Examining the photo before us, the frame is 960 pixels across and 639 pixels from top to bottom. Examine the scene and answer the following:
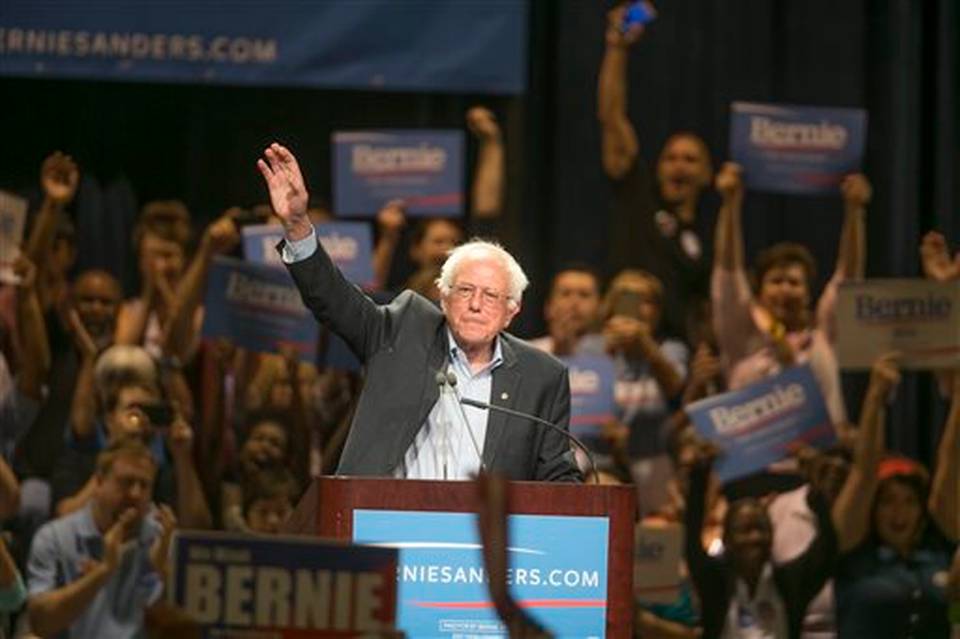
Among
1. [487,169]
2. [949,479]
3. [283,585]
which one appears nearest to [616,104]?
[487,169]

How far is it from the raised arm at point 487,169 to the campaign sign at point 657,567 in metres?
1.53

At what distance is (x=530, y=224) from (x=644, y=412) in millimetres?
1086

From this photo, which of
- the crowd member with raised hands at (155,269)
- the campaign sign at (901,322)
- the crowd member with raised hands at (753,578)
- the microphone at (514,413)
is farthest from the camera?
the crowd member with raised hands at (155,269)

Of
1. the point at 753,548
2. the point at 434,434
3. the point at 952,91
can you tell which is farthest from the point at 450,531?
the point at 952,91

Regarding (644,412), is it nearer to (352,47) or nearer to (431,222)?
(431,222)

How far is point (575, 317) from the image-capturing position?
26.8ft

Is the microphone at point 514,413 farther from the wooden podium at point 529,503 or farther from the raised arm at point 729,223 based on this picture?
the raised arm at point 729,223

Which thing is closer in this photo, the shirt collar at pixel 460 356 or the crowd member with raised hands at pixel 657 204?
the shirt collar at pixel 460 356

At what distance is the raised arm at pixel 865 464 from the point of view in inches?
312

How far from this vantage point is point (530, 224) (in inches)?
353

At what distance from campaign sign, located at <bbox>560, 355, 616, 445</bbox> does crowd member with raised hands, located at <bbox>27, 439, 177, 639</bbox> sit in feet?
4.55

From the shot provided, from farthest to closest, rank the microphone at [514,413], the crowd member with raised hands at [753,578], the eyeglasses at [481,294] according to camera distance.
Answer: the crowd member with raised hands at [753,578], the eyeglasses at [481,294], the microphone at [514,413]

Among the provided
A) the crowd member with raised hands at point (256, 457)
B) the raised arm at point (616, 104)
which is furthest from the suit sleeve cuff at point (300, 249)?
the raised arm at point (616, 104)

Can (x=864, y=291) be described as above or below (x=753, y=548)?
above
